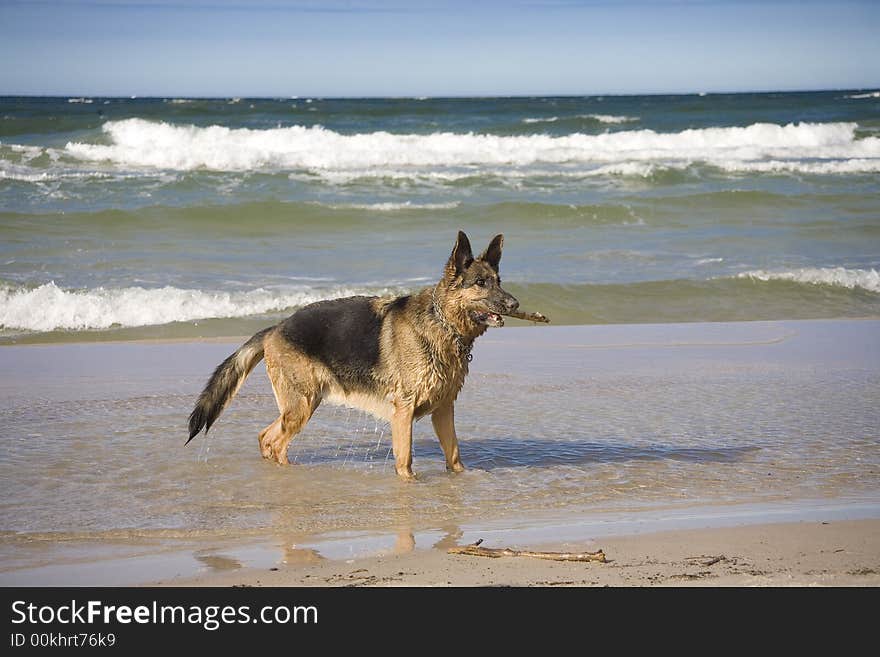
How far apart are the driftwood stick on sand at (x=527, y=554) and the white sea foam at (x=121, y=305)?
9503mm

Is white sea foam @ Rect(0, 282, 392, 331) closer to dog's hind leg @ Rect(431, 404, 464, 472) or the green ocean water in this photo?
the green ocean water

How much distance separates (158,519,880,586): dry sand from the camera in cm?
532

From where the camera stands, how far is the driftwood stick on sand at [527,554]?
5.63 m

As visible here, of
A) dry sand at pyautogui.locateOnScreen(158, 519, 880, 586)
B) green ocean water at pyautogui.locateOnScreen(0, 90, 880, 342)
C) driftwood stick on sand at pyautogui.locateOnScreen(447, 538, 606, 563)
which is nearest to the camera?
dry sand at pyautogui.locateOnScreen(158, 519, 880, 586)

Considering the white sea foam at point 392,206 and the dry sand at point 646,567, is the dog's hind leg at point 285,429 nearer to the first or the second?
the dry sand at point 646,567

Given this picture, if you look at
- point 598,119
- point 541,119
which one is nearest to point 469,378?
point 541,119

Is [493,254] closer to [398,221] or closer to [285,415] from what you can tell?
[285,415]

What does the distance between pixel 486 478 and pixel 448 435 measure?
46 cm

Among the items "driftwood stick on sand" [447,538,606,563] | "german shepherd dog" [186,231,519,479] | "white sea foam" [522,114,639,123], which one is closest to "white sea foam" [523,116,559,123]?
"white sea foam" [522,114,639,123]

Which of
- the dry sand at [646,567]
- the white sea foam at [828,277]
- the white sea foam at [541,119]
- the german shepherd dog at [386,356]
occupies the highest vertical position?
the white sea foam at [541,119]

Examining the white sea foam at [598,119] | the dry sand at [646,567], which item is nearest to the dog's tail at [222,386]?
the dry sand at [646,567]

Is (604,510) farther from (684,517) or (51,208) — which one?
(51,208)

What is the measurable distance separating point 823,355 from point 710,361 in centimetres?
142

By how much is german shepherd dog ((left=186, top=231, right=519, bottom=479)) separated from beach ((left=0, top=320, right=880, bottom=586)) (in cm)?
41
